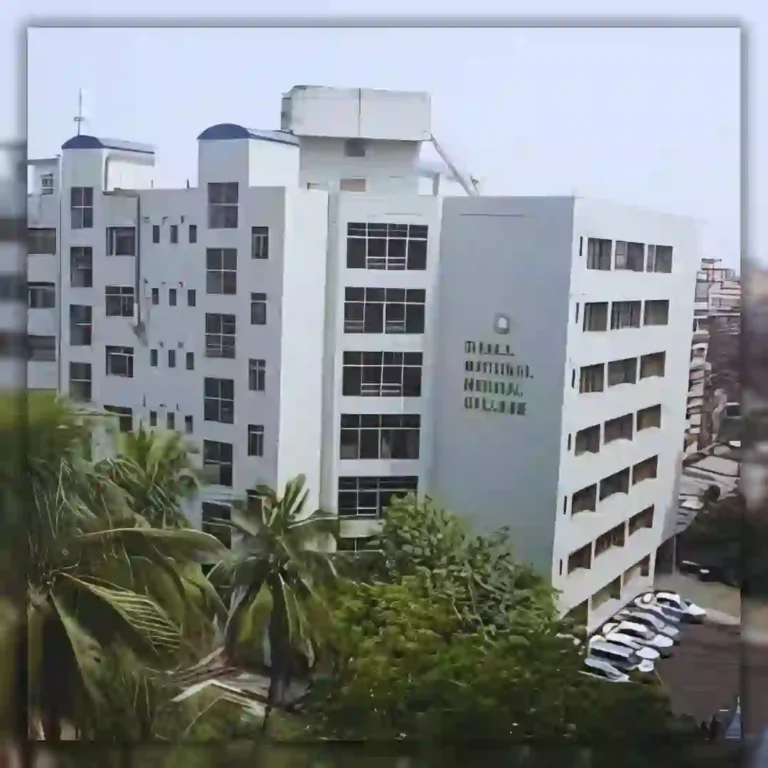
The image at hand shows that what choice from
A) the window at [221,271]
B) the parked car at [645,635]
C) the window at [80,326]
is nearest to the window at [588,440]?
the parked car at [645,635]

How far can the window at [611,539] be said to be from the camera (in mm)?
2100

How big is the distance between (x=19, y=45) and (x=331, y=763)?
1.61m

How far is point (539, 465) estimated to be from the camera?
207 cm

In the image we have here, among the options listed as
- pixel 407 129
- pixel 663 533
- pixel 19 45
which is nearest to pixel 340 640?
pixel 663 533

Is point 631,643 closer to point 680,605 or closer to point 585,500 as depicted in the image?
point 680,605

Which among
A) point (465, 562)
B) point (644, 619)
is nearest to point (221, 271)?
point (465, 562)

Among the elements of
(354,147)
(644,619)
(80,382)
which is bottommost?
(644,619)

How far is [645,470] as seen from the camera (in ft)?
6.91

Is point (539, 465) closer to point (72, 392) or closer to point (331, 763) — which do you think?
point (331, 763)

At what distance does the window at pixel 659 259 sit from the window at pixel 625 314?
0.26 ft

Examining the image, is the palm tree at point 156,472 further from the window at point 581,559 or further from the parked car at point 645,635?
the parked car at point 645,635

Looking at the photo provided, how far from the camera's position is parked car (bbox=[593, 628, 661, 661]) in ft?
6.92

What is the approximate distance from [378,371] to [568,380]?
0.40 m

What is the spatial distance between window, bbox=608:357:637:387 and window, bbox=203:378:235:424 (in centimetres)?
80
